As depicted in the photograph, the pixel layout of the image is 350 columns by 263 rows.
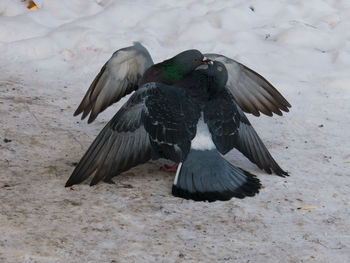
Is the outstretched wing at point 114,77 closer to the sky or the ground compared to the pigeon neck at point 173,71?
closer to the ground

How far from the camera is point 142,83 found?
4.04 m

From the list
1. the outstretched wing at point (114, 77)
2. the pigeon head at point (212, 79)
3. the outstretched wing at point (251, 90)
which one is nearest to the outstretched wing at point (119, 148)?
the pigeon head at point (212, 79)

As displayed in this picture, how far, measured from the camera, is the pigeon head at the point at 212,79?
3.61 metres

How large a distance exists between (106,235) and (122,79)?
1753mm

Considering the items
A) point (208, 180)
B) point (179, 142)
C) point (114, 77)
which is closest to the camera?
point (208, 180)

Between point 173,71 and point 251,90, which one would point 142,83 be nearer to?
point 173,71

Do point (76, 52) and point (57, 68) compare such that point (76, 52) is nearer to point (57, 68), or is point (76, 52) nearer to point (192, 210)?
point (57, 68)

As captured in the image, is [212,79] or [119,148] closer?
[119,148]

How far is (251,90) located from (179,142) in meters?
1.06

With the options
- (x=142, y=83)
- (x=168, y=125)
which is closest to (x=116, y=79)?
(x=142, y=83)

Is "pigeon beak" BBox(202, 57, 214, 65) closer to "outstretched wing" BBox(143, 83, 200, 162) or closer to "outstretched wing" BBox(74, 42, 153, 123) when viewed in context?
"outstretched wing" BBox(143, 83, 200, 162)

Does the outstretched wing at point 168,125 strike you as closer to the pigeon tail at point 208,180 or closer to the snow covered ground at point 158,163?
the pigeon tail at point 208,180

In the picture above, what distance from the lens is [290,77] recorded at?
18.6 feet

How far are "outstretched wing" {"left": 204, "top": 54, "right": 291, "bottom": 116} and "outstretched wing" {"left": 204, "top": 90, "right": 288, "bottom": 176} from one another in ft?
1.43
